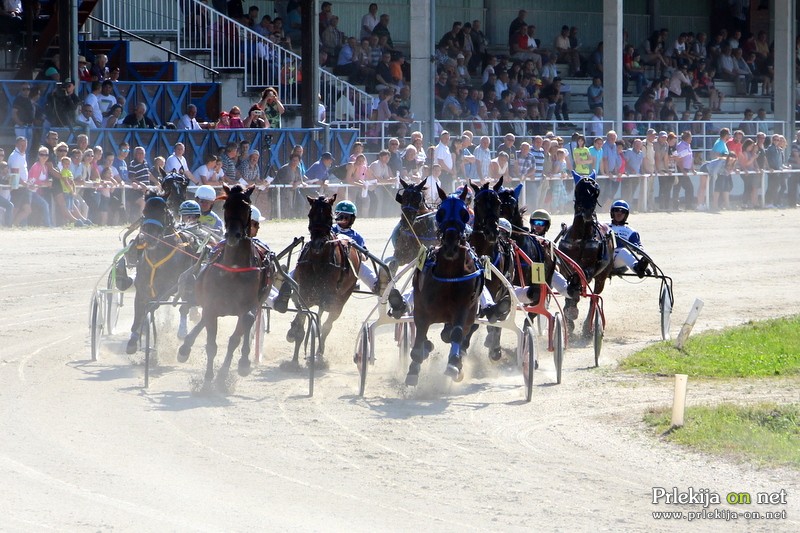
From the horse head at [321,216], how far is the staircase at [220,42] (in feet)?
40.9

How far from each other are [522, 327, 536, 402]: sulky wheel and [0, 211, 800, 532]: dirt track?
14 cm

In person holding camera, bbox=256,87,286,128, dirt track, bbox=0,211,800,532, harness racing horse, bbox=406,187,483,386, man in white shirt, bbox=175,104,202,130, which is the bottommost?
dirt track, bbox=0,211,800,532

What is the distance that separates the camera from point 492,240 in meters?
10.7

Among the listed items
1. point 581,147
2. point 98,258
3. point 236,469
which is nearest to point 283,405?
point 236,469

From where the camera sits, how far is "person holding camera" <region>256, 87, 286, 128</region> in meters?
21.8

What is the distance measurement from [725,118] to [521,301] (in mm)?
21866

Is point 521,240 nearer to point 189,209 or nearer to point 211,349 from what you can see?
point 189,209

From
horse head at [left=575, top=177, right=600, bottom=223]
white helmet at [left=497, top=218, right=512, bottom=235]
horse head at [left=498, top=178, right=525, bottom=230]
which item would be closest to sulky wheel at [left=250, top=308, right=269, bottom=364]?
white helmet at [left=497, top=218, right=512, bottom=235]

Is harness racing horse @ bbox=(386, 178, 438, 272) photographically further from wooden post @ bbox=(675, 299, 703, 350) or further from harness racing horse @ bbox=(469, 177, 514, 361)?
wooden post @ bbox=(675, 299, 703, 350)

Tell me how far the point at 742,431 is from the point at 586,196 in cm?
449

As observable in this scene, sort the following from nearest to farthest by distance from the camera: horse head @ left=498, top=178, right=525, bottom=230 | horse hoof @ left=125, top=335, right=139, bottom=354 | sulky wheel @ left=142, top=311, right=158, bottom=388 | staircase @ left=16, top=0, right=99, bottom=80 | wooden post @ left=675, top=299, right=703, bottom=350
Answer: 1. sulky wheel @ left=142, top=311, right=158, bottom=388
2. horse hoof @ left=125, top=335, right=139, bottom=354
3. horse head @ left=498, top=178, right=525, bottom=230
4. wooden post @ left=675, top=299, right=703, bottom=350
5. staircase @ left=16, top=0, right=99, bottom=80

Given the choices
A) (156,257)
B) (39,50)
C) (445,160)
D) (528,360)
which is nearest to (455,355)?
(528,360)

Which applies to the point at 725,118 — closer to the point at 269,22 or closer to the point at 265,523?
the point at 269,22

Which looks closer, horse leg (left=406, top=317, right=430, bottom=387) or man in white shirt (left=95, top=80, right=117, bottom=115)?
horse leg (left=406, top=317, right=430, bottom=387)
